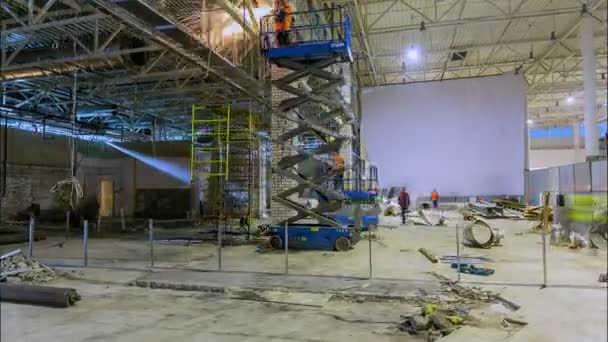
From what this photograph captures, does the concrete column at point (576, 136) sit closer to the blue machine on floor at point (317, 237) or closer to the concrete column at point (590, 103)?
the concrete column at point (590, 103)

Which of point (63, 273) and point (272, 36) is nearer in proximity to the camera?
point (63, 273)

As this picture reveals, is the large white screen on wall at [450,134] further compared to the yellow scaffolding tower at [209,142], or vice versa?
the large white screen on wall at [450,134]

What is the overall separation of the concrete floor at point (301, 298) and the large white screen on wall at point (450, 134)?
15.9 metres

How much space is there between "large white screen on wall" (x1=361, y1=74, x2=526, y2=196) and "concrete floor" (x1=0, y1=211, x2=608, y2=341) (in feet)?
52.0

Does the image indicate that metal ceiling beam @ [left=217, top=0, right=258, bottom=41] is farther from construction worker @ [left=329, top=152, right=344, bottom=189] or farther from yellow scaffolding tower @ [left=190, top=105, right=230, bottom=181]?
construction worker @ [left=329, top=152, right=344, bottom=189]

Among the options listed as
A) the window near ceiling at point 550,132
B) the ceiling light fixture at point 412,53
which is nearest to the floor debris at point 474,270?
the ceiling light fixture at point 412,53

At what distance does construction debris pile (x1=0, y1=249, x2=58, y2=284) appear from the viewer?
7.16 metres

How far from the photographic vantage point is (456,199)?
1027 inches

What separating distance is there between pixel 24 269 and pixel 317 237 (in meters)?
6.42

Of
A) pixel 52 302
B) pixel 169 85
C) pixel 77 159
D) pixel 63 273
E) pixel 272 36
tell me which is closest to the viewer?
pixel 52 302

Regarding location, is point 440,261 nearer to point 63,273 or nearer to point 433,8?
point 63,273

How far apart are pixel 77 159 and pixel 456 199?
22502 mm

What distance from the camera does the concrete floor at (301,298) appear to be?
10.1 feet

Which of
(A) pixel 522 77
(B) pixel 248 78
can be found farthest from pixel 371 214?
(A) pixel 522 77
